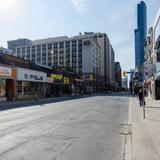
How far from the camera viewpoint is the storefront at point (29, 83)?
4572 centimetres

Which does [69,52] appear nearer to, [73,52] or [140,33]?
[73,52]

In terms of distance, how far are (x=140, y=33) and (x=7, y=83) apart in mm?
84136

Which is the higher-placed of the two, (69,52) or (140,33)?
(140,33)

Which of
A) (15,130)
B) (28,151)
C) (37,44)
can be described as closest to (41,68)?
(15,130)

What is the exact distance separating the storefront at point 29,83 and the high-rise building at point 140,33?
173 ft

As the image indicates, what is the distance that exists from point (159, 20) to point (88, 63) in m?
118

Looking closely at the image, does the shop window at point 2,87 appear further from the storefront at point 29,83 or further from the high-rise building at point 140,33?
the high-rise building at point 140,33

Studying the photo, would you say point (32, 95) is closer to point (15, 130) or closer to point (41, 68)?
point (41, 68)

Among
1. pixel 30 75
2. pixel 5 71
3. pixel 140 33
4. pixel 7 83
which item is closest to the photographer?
pixel 5 71

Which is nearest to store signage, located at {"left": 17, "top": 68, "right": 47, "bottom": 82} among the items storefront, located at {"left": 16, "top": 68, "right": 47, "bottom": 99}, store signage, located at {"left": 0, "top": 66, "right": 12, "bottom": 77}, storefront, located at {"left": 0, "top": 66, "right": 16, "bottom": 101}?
storefront, located at {"left": 16, "top": 68, "right": 47, "bottom": 99}

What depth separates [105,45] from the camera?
190750 mm

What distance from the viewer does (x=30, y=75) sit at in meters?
49.3

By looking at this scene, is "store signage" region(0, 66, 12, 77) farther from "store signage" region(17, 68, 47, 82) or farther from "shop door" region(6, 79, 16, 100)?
"store signage" region(17, 68, 47, 82)

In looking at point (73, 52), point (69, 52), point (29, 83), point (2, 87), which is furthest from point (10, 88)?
point (69, 52)
